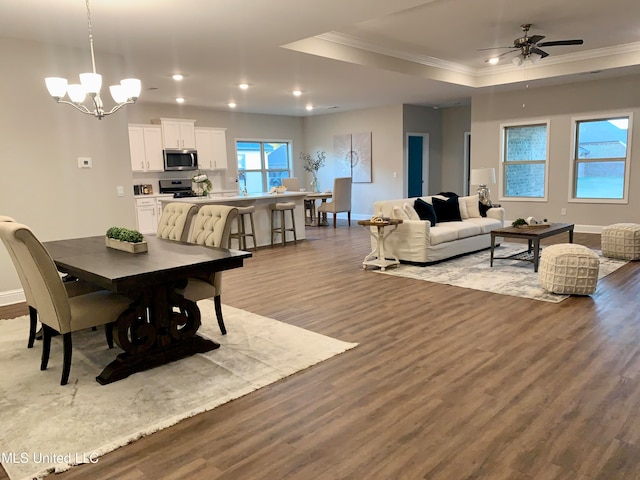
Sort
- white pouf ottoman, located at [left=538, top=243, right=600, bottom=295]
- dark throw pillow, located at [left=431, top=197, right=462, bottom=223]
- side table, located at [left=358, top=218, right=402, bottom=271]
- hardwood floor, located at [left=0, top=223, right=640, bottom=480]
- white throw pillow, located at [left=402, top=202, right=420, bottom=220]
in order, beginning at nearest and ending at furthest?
hardwood floor, located at [left=0, top=223, right=640, bottom=480] < white pouf ottoman, located at [left=538, top=243, right=600, bottom=295] < side table, located at [left=358, top=218, right=402, bottom=271] < white throw pillow, located at [left=402, top=202, right=420, bottom=220] < dark throw pillow, located at [left=431, top=197, right=462, bottom=223]

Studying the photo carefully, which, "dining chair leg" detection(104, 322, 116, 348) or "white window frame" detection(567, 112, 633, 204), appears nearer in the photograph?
"dining chair leg" detection(104, 322, 116, 348)

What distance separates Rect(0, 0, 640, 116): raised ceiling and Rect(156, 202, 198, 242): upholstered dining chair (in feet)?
5.51

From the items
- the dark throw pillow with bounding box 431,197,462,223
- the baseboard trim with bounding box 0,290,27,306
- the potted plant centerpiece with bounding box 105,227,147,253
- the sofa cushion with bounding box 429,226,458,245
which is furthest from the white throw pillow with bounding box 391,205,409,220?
the baseboard trim with bounding box 0,290,27,306

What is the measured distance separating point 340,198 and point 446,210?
371cm

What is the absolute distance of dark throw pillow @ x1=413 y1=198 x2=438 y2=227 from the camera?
20.5 ft

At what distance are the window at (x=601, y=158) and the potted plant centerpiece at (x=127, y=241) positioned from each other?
7.88m

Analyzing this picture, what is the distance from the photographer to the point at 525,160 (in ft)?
29.8

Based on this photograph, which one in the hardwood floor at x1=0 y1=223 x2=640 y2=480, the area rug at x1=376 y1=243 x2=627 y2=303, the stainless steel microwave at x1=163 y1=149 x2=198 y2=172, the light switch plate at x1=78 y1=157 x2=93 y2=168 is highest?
the stainless steel microwave at x1=163 y1=149 x2=198 y2=172

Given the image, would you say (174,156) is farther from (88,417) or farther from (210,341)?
(88,417)

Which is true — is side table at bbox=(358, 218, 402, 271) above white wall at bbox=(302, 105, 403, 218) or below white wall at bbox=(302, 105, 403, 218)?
below

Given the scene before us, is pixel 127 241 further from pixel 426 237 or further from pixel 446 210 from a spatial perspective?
pixel 446 210

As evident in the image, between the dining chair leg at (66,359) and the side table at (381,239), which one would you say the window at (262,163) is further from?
the dining chair leg at (66,359)

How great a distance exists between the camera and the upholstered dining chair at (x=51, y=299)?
2666mm

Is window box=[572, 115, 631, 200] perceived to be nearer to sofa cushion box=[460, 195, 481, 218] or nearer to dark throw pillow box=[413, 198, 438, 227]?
sofa cushion box=[460, 195, 481, 218]
